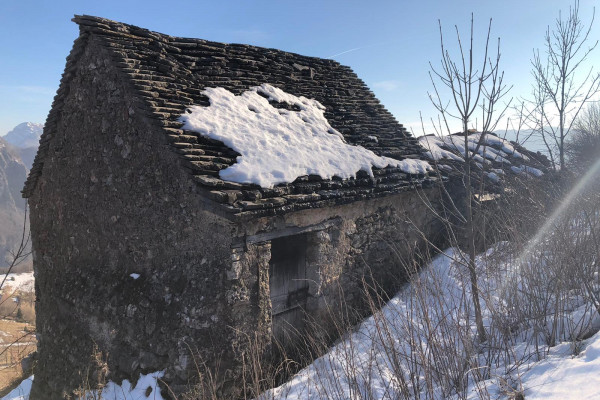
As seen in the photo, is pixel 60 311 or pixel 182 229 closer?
pixel 182 229

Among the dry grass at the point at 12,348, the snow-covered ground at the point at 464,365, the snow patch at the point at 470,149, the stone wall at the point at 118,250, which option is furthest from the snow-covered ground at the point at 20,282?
the snow-covered ground at the point at 464,365

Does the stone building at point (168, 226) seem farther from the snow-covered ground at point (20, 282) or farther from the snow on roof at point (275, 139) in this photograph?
the snow-covered ground at point (20, 282)

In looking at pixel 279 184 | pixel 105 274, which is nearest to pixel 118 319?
pixel 105 274

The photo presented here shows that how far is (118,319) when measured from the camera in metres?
4.93

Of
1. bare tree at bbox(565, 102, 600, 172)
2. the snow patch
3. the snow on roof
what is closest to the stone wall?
the snow on roof

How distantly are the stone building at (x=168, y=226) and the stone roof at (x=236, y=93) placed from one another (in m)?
0.03

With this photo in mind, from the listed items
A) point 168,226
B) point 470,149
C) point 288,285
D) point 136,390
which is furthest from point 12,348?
point 470,149

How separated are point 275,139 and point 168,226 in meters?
2.04

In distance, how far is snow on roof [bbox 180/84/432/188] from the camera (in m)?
5.07

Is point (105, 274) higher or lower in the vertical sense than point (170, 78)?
lower

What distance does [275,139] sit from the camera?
5.86m

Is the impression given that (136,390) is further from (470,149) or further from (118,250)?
(470,149)

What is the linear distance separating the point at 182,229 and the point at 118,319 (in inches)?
57.5

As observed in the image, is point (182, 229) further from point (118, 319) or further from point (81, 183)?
point (81, 183)
